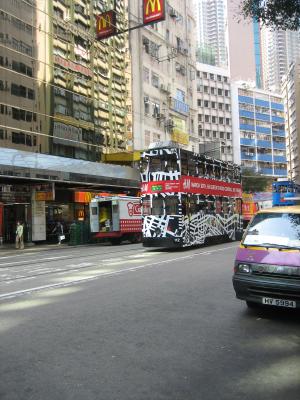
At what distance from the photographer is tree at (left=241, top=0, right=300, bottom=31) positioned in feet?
32.1

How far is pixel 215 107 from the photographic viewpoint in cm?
10531

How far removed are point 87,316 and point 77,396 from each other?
3.05 m

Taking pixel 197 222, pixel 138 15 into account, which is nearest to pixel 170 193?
pixel 197 222

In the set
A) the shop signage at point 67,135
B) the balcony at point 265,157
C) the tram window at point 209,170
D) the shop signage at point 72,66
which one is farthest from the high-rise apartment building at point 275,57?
the tram window at point 209,170

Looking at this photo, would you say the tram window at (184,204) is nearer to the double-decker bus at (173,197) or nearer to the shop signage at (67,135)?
the double-decker bus at (173,197)

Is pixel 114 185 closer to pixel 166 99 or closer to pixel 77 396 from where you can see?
pixel 166 99

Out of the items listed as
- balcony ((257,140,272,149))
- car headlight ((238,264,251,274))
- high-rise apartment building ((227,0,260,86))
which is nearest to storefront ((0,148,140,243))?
car headlight ((238,264,251,274))

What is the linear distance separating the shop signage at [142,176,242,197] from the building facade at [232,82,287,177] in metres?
84.0

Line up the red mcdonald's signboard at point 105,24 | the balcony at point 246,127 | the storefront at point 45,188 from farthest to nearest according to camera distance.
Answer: the balcony at point 246,127 → the red mcdonald's signboard at point 105,24 → the storefront at point 45,188

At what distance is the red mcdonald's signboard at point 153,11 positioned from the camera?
90.0ft

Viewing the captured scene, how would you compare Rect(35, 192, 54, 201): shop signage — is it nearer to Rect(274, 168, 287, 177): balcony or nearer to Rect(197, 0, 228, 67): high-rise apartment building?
Rect(274, 168, 287, 177): balcony

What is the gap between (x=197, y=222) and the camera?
21344mm

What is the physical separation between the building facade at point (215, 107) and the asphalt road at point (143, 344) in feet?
311

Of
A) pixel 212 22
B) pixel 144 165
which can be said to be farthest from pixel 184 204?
pixel 212 22
